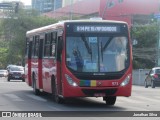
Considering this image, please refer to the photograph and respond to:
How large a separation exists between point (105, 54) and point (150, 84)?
74.4 ft

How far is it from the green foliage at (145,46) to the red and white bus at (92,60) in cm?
4816

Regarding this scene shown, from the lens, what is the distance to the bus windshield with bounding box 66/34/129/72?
59.0 ft

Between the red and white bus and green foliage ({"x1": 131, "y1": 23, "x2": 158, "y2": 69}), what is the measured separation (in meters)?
48.2

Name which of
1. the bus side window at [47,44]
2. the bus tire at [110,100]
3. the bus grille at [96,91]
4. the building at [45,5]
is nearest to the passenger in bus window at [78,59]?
the bus grille at [96,91]

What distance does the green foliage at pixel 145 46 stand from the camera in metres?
67.1

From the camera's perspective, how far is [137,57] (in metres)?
67.8

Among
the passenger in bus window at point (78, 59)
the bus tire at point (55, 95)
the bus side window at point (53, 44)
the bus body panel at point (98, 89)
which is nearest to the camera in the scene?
A: the bus body panel at point (98, 89)

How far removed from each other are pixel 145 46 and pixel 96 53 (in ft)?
171

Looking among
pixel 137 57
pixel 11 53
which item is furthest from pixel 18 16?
pixel 137 57

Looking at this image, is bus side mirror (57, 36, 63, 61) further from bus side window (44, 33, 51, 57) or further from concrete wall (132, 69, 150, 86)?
concrete wall (132, 69, 150, 86)

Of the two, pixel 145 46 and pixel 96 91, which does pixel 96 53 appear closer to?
pixel 96 91

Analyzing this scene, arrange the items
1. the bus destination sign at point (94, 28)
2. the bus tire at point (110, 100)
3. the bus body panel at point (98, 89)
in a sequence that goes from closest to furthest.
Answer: the bus body panel at point (98, 89)
the bus destination sign at point (94, 28)
the bus tire at point (110, 100)

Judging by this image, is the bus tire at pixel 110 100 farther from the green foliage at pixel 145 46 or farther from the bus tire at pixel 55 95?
the green foliage at pixel 145 46

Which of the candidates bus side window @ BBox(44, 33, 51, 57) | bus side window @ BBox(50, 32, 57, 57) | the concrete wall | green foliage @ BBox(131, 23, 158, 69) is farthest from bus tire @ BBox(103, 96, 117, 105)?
green foliage @ BBox(131, 23, 158, 69)
